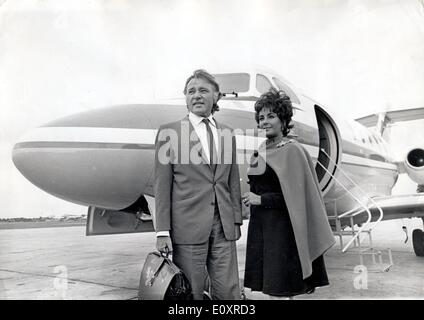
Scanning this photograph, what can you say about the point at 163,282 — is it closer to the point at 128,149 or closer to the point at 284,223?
the point at 284,223

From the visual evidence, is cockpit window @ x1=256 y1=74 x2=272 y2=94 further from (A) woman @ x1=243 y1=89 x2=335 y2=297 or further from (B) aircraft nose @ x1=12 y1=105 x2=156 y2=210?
(A) woman @ x1=243 y1=89 x2=335 y2=297

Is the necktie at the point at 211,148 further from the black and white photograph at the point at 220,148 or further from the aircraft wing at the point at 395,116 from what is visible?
the aircraft wing at the point at 395,116

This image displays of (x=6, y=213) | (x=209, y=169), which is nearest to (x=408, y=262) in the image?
(x=209, y=169)

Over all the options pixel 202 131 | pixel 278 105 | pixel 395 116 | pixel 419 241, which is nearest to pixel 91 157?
pixel 202 131

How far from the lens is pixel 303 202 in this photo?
258cm

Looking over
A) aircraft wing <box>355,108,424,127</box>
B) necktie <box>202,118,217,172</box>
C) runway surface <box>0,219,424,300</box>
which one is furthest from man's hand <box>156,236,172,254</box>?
aircraft wing <box>355,108,424,127</box>

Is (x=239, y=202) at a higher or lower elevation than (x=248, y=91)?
lower

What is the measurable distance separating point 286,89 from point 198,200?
3.19 metres

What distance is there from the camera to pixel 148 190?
3518mm

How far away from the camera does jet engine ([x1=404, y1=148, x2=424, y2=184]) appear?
739 cm

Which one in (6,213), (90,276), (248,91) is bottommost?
(90,276)

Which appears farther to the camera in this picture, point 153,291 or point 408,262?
point 408,262

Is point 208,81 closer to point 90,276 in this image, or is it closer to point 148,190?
point 148,190

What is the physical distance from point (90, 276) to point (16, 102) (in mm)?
3022
